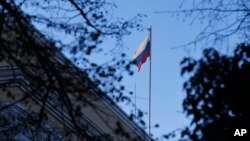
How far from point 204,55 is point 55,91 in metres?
2.22

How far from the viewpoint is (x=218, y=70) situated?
6.95 metres

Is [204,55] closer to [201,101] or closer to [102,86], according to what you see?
[201,101]

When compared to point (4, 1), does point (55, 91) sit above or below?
below

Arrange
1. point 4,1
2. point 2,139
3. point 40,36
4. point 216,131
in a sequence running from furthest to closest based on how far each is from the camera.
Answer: point 2,139
point 40,36
point 4,1
point 216,131

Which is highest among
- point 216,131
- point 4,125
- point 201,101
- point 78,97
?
point 4,125

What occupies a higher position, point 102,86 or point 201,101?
point 102,86

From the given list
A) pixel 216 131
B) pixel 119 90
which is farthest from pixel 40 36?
pixel 216 131

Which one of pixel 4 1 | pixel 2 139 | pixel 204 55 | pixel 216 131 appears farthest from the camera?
pixel 2 139

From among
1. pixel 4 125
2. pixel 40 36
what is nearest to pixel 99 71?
pixel 40 36

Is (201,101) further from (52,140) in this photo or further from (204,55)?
(52,140)

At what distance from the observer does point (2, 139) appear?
1211 cm

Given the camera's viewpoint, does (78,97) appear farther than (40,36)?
No

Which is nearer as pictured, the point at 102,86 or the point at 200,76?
the point at 200,76

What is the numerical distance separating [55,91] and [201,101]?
2.26 m
